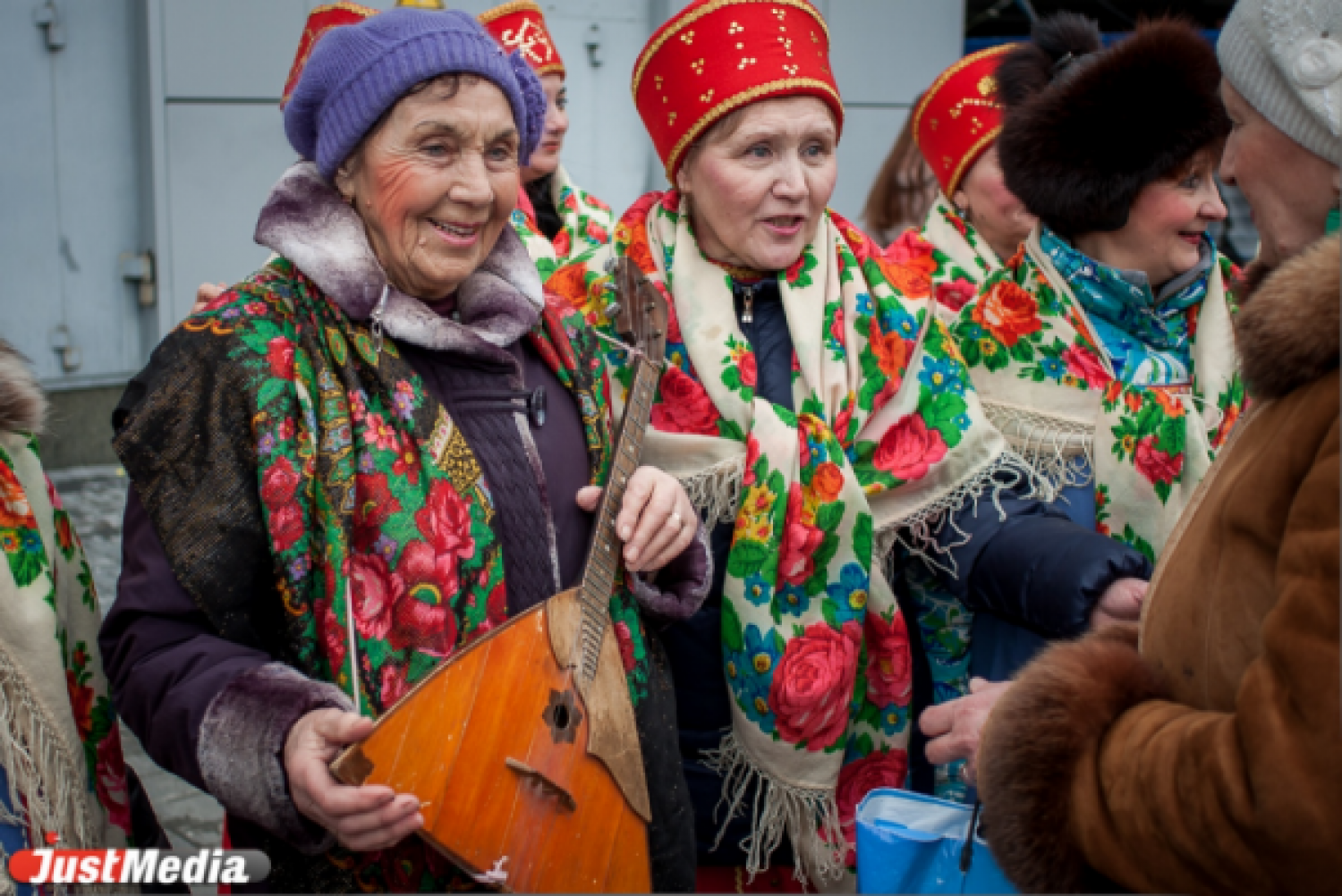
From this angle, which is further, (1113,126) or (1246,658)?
(1113,126)

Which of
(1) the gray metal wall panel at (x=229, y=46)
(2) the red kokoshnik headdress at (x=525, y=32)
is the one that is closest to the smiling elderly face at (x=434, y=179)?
(2) the red kokoshnik headdress at (x=525, y=32)

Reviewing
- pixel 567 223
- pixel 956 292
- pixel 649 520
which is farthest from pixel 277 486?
pixel 567 223

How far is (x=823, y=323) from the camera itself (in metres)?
2.57

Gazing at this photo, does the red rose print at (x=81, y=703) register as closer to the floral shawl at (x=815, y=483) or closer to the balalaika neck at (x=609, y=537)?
the balalaika neck at (x=609, y=537)

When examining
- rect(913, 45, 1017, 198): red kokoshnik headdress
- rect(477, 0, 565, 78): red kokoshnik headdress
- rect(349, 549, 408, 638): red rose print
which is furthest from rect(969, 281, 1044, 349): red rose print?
rect(477, 0, 565, 78): red kokoshnik headdress

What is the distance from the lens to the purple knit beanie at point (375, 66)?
72.1 inches

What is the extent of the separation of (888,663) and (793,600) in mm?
288

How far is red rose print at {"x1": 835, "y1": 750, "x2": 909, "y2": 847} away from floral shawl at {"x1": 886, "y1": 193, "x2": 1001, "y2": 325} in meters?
1.57

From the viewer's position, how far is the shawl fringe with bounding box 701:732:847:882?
8.03 feet

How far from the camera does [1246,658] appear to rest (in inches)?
53.1

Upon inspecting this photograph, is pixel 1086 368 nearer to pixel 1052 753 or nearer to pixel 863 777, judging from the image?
pixel 863 777

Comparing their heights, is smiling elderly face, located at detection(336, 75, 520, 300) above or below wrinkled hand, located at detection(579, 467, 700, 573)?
above

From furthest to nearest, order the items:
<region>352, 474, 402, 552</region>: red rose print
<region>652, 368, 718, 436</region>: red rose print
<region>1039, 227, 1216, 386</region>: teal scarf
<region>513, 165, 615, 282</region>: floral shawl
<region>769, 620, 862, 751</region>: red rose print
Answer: <region>513, 165, 615, 282</region>: floral shawl → <region>1039, 227, 1216, 386</region>: teal scarf → <region>652, 368, 718, 436</region>: red rose print → <region>769, 620, 862, 751</region>: red rose print → <region>352, 474, 402, 552</region>: red rose print

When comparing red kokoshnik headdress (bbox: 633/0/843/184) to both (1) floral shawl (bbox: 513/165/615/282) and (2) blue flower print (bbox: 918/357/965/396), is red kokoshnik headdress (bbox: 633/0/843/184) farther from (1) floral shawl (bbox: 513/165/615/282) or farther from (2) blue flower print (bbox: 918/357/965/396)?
(1) floral shawl (bbox: 513/165/615/282)
